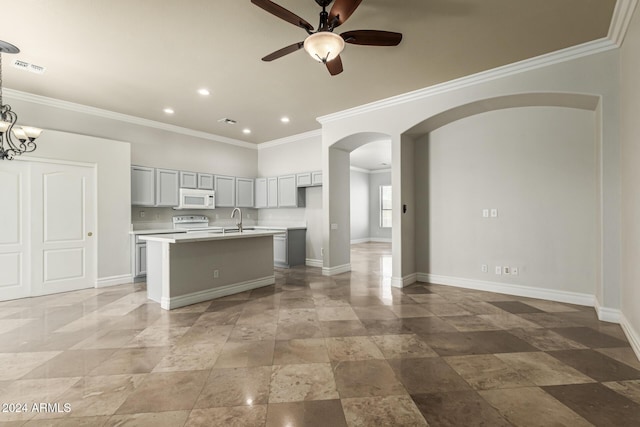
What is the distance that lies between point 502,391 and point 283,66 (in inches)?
155

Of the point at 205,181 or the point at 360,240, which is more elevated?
the point at 205,181

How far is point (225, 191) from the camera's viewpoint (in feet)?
22.8

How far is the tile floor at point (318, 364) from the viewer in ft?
5.94

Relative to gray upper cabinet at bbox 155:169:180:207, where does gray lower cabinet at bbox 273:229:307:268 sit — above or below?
below

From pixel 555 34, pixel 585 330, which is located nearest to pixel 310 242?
pixel 585 330

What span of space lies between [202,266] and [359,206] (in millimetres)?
8707

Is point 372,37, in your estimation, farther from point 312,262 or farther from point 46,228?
point 46,228

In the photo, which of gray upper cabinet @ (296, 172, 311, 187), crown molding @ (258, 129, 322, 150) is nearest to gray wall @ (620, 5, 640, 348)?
crown molding @ (258, 129, 322, 150)

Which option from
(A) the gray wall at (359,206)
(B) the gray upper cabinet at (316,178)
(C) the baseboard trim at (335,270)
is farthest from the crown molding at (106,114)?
(A) the gray wall at (359,206)

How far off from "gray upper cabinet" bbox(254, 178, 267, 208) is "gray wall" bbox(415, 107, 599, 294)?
3871 mm

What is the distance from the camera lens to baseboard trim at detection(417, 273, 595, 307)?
3811mm

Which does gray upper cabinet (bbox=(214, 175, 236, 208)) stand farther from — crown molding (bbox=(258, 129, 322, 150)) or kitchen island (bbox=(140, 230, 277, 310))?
kitchen island (bbox=(140, 230, 277, 310))

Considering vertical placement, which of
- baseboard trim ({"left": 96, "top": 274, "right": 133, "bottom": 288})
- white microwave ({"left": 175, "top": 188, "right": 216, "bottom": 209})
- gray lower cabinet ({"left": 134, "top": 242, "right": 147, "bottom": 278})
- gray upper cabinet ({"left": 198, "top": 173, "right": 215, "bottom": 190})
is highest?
gray upper cabinet ({"left": 198, "top": 173, "right": 215, "bottom": 190})

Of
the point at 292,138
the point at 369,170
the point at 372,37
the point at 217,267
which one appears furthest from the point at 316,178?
the point at 369,170
